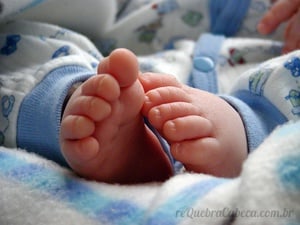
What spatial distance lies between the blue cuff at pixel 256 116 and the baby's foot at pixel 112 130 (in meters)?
0.12

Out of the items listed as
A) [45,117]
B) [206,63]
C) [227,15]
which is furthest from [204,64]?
[45,117]

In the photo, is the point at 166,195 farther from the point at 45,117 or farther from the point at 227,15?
the point at 227,15

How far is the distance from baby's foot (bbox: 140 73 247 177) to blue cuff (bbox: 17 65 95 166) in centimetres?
11

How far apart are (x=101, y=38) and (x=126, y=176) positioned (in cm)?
47

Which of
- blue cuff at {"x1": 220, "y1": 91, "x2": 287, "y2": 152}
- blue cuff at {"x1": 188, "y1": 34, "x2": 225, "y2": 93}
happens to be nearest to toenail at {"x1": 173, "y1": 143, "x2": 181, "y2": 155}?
blue cuff at {"x1": 220, "y1": 91, "x2": 287, "y2": 152}

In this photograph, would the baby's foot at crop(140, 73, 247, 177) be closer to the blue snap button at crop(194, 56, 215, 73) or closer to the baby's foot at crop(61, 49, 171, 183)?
the baby's foot at crop(61, 49, 171, 183)

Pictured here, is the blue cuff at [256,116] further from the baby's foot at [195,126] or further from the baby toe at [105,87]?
the baby toe at [105,87]

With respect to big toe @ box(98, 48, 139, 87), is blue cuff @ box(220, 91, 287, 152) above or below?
below

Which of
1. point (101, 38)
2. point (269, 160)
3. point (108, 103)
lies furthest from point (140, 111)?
point (101, 38)

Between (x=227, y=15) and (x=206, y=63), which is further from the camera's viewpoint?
(x=227, y=15)

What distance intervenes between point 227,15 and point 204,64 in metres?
0.20

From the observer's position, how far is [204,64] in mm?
841

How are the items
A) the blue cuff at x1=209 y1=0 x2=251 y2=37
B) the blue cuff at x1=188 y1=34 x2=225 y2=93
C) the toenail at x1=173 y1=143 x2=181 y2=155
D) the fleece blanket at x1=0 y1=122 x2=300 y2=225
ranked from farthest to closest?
the blue cuff at x1=209 y1=0 x2=251 y2=37 < the blue cuff at x1=188 y1=34 x2=225 y2=93 < the toenail at x1=173 y1=143 x2=181 y2=155 < the fleece blanket at x1=0 y1=122 x2=300 y2=225

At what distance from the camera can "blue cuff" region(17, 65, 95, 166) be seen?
590mm
